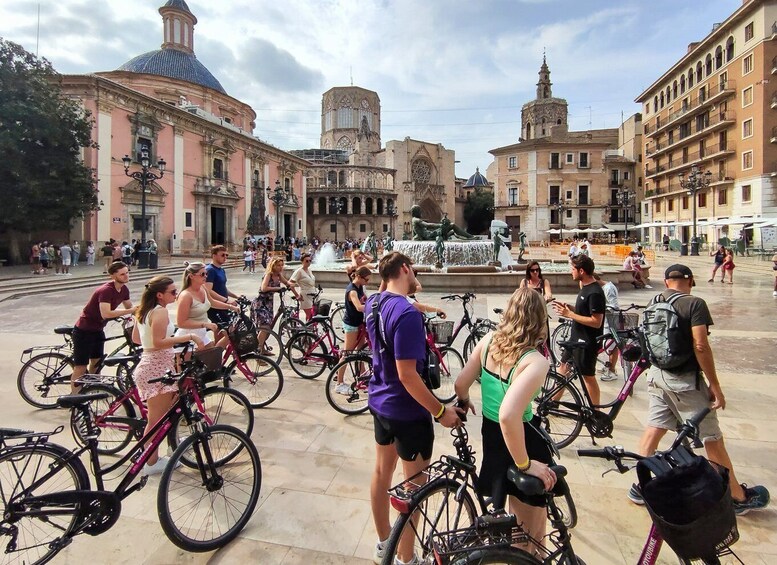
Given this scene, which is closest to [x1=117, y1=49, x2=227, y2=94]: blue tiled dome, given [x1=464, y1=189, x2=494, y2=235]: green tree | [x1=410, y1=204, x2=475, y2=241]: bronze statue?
[x1=410, y1=204, x2=475, y2=241]: bronze statue

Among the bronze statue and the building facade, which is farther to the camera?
the building facade

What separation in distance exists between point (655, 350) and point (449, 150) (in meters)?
74.5

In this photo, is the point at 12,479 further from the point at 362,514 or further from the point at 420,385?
the point at 420,385

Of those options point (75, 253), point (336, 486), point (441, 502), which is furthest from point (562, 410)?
point (75, 253)

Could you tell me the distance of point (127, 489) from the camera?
2.90 m

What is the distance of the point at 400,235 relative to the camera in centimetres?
6588

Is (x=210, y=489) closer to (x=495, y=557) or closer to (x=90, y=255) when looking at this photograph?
(x=495, y=557)

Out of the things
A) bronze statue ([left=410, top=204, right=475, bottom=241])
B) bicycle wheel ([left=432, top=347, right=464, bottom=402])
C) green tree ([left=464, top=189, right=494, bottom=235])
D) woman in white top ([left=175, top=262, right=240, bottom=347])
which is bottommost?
bicycle wheel ([left=432, top=347, right=464, bottom=402])

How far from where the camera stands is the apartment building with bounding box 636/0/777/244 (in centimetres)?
3284

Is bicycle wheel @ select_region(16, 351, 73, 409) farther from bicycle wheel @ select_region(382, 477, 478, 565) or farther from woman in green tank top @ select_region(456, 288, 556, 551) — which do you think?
woman in green tank top @ select_region(456, 288, 556, 551)

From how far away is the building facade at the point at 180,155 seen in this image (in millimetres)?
26500

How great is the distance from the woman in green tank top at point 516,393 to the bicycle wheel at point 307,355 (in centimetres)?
439

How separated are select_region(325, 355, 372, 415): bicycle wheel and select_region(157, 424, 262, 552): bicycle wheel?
1.93 metres

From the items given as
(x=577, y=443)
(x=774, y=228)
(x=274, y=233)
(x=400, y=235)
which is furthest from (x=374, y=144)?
(x=577, y=443)
